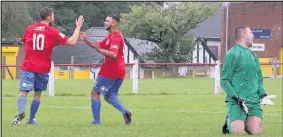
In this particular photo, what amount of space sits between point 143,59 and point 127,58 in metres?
1.61

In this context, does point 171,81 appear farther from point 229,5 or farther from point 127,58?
point 229,5

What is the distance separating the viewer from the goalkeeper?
1004 centimetres

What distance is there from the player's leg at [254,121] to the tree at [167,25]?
26013mm

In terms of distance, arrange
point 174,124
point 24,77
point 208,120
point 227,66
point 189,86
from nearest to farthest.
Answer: point 227,66
point 24,77
point 174,124
point 208,120
point 189,86

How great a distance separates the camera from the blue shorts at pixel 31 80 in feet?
36.6

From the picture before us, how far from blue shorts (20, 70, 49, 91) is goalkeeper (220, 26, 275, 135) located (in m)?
2.99

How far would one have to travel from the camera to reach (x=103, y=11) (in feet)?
125

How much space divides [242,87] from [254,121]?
1.69 feet

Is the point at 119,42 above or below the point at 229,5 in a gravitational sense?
below

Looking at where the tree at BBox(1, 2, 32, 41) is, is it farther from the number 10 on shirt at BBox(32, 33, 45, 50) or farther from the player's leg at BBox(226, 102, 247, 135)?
the player's leg at BBox(226, 102, 247, 135)

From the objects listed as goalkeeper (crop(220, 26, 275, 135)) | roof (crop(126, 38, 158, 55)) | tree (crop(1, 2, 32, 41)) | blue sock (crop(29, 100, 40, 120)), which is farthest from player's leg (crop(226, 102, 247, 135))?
tree (crop(1, 2, 32, 41))

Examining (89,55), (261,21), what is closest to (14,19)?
(89,55)

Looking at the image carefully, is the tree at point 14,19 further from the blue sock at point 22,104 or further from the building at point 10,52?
the blue sock at point 22,104

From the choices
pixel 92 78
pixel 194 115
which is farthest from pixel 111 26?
pixel 92 78
